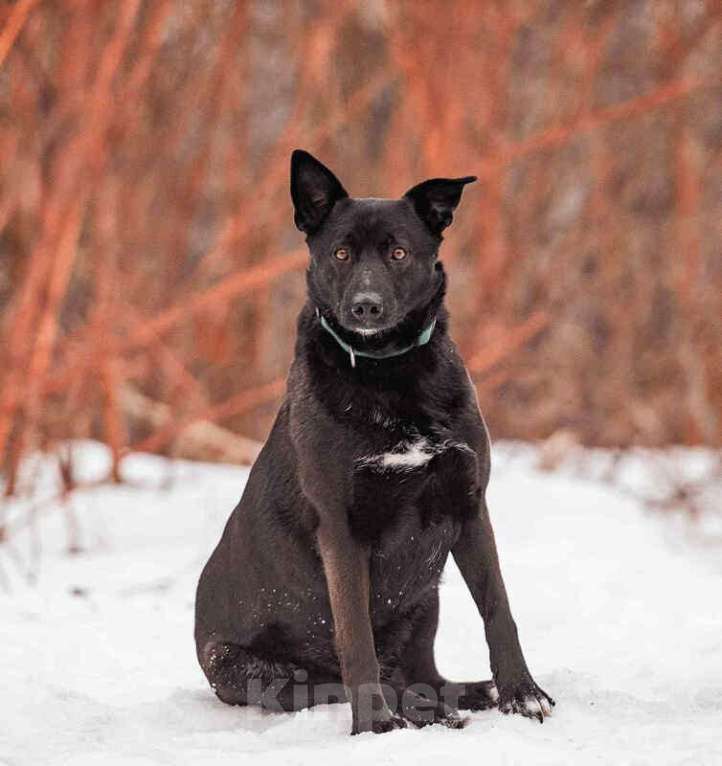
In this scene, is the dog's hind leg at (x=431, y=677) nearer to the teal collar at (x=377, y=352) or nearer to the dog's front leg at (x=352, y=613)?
the dog's front leg at (x=352, y=613)

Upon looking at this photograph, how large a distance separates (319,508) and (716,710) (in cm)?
122

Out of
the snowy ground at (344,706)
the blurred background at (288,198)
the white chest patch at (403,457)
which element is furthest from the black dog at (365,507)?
the blurred background at (288,198)

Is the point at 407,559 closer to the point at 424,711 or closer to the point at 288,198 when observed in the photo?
the point at 424,711

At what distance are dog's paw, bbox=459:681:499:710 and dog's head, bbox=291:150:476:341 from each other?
3.70 feet

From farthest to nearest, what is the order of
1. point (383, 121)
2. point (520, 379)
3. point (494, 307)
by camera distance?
point (383, 121)
point (520, 379)
point (494, 307)

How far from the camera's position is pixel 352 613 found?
131 inches

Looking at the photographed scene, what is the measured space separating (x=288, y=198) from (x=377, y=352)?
5.49m

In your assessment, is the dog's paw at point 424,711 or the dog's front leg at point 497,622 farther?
the dog's paw at point 424,711

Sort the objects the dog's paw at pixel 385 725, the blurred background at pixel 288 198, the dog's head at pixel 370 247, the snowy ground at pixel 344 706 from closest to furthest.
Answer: the snowy ground at pixel 344 706 < the dog's paw at pixel 385 725 < the dog's head at pixel 370 247 < the blurred background at pixel 288 198

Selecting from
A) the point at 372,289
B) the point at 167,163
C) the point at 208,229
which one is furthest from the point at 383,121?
the point at 372,289

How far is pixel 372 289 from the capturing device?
11.2ft

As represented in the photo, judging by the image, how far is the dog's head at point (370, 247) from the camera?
3432mm

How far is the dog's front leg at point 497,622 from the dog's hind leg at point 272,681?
1.69 feet

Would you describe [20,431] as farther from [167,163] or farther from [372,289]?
[372,289]
